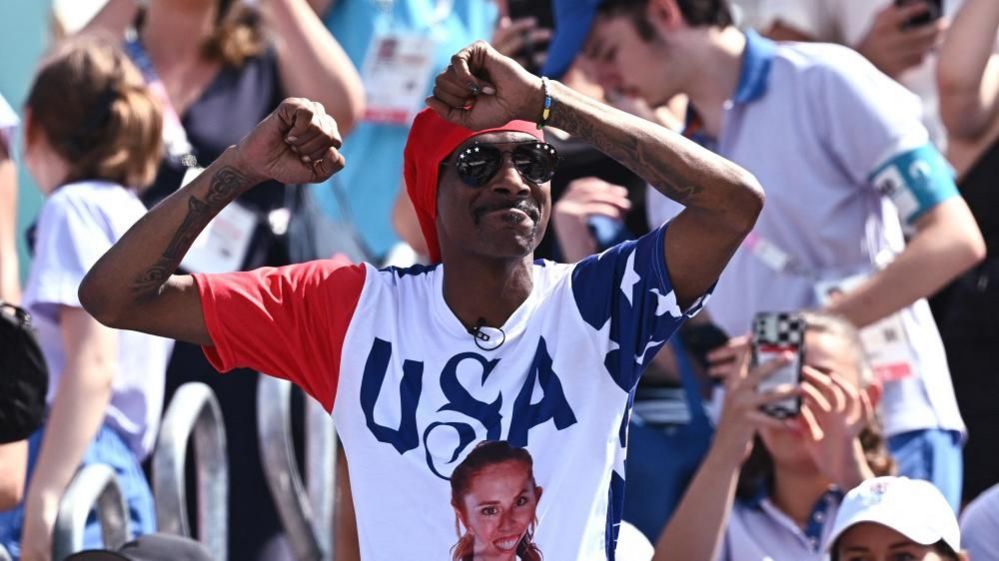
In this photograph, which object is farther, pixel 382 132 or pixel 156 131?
pixel 382 132

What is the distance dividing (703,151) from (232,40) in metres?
2.43

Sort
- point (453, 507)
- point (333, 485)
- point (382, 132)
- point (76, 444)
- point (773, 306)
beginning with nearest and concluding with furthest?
point (453, 507) < point (76, 444) < point (773, 306) < point (333, 485) < point (382, 132)

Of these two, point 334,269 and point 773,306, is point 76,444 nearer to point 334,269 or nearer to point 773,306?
point 334,269

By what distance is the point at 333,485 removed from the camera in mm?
5234

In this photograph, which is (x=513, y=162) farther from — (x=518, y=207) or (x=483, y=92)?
(x=483, y=92)

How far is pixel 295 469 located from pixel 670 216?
121 centimetres

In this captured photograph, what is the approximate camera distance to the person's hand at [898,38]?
5625mm

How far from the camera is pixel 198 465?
4.77 metres

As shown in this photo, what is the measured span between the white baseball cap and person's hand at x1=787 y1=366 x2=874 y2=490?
0.25 m

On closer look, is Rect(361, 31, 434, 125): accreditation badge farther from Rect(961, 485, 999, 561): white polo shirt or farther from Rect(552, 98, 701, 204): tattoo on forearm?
Rect(552, 98, 701, 204): tattoo on forearm

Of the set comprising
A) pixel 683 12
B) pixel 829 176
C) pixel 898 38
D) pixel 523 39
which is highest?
pixel 523 39

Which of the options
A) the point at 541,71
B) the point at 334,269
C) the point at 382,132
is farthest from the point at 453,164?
the point at 382,132

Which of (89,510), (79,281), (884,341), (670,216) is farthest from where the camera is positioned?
(670,216)

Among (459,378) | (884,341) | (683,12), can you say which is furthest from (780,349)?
(459,378)
